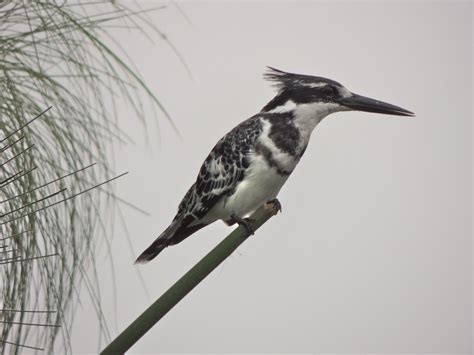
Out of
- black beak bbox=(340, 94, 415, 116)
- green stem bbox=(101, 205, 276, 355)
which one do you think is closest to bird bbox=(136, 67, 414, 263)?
black beak bbox=(340, 94, 415, 116)

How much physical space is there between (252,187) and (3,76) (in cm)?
44

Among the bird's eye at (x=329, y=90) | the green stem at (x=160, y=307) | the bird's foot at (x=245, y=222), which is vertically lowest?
the green stem at (x=160, y=307)

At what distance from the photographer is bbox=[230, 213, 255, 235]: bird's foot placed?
37.2 inches

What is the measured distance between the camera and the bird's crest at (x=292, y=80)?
1.09m

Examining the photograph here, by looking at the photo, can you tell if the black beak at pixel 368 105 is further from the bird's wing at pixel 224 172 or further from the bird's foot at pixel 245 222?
the bird's foot at pixel 245 222

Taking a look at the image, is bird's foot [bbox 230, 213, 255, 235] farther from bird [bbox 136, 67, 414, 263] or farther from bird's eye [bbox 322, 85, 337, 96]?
bird's eye [bbox 322, 85, 337, 96]

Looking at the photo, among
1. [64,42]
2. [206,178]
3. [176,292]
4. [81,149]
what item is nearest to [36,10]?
[64,42]

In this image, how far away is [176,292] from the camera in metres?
0.67

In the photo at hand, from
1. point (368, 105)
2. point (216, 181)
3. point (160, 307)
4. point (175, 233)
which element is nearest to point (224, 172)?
point (216, 181)

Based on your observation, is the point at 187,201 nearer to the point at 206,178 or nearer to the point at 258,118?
the point at 206,178

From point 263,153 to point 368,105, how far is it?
0.65 feet

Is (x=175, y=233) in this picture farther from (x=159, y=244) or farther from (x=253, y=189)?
(x=253, y=189)

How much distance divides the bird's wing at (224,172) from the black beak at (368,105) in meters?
0.16

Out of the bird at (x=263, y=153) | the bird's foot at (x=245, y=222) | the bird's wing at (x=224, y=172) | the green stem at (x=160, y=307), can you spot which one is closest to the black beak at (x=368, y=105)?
the bird at (x=263, y=153)
